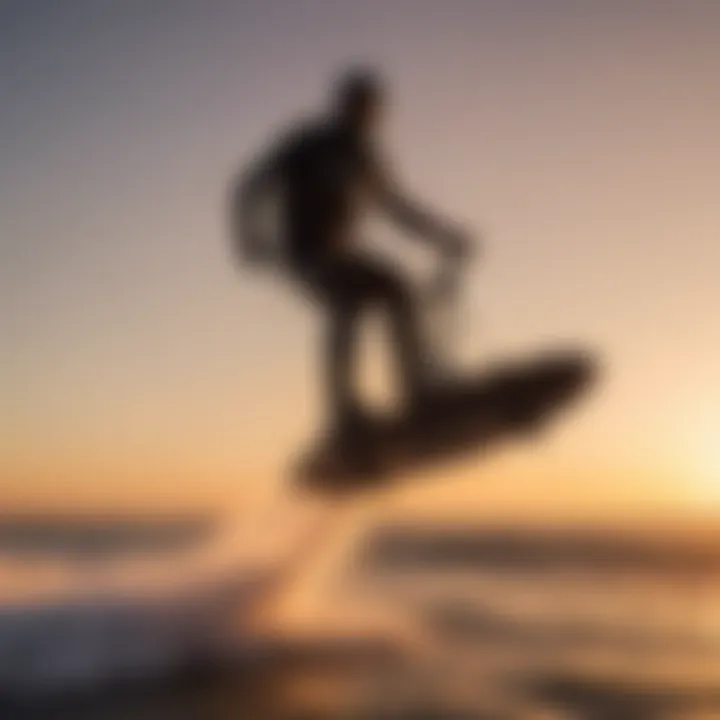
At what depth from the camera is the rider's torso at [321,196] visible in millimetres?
1537

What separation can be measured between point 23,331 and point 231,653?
51cm

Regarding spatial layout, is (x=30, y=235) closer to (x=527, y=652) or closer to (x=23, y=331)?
(x=23, y=331)

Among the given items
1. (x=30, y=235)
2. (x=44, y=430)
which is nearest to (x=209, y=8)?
(x=30, y=235)

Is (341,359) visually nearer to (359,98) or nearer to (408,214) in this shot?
(408,214)

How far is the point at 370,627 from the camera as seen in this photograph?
1555 millimetres

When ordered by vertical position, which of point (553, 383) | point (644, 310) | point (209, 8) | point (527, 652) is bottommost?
point (527, 652)

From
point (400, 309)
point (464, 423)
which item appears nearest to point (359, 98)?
point (400, 309)

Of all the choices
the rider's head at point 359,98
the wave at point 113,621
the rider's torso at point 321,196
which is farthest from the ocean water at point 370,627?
the rider's head at point 359,98

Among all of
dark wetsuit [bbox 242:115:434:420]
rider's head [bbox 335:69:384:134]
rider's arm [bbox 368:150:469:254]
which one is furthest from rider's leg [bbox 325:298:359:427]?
rider's head [bbox 335:69:384:134]

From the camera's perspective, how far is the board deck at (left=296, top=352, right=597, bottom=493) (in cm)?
152

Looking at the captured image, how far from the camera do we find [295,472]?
1566mm

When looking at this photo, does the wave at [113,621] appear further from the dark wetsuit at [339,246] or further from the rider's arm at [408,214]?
the rider's arm at [408,214]

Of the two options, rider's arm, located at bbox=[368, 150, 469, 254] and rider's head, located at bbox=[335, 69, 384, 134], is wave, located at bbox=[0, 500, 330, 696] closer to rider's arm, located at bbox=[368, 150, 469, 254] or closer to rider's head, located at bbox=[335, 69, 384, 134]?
rider's arm, located at bbox=[368, 150, 469, 254]

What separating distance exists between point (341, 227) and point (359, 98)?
176mm
